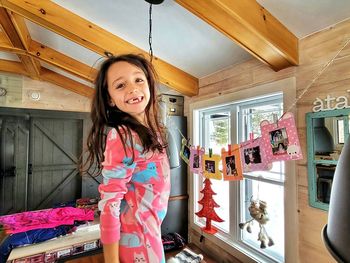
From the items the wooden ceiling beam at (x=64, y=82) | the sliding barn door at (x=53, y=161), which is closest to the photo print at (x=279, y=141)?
the wooden ceiling beam at (x=64, y=82)

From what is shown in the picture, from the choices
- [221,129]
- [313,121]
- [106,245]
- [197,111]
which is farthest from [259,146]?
[197,111]

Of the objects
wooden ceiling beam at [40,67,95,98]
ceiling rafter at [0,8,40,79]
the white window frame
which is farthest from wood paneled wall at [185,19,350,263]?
wooden ceiling beam at [40,67,95,98]

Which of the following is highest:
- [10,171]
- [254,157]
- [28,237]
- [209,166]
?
[254,157]

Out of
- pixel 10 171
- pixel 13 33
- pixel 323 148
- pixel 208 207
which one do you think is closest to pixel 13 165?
pixel 10 171

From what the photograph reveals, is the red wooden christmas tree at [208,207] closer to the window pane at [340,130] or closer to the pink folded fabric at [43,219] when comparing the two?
the window pane at [340,130]

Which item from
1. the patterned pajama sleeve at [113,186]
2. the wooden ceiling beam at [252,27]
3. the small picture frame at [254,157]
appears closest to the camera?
the patterned pajama sleeve at [113,186]

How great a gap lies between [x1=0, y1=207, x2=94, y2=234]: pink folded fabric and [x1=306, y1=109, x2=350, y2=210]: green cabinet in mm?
2360

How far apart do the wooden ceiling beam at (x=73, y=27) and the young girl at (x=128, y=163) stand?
113 centimetres

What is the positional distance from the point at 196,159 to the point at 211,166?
211 millimetres

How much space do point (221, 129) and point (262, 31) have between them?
1193 mm

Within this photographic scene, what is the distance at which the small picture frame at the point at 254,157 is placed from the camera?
1310 mm

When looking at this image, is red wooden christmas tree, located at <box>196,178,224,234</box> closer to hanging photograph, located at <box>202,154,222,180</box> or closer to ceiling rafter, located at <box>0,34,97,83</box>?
hanging photograph, located at <box>202,154,222,180</box>

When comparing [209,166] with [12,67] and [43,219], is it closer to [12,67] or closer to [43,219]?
[43,219]

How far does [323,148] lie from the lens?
1188 millimetres
